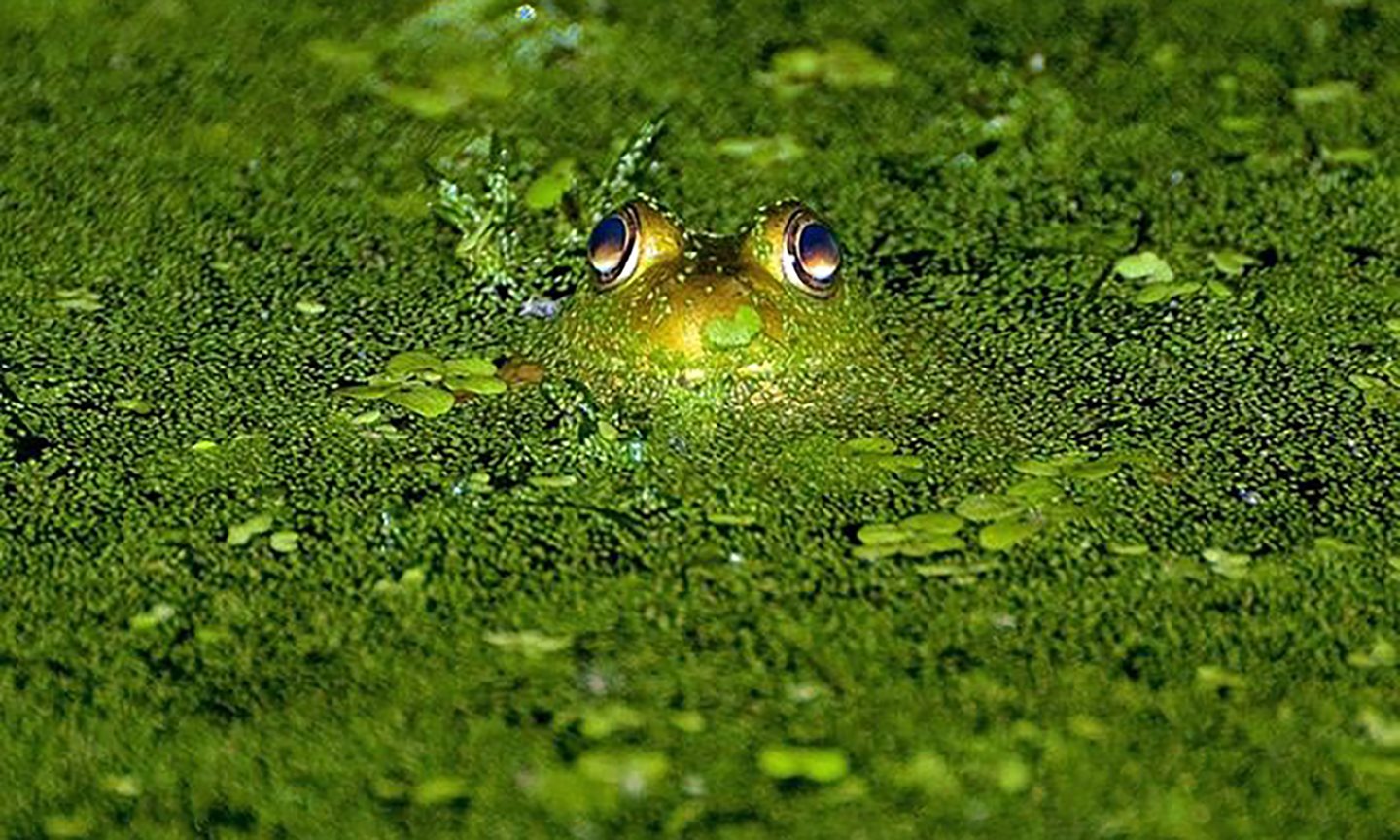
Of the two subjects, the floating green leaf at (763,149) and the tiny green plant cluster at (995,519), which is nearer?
the tiny green plant cluster at (995,519)

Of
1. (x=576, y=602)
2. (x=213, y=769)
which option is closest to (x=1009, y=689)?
(x=576, y=602)

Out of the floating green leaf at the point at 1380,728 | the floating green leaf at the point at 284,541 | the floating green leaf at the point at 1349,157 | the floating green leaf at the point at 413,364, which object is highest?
the floating green leaf at the point at 1380,728

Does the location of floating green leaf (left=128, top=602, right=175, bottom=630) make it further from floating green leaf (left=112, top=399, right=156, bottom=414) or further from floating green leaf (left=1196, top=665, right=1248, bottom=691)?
floating green leaf (left=1196, top=665, right=1248, bottom=691)

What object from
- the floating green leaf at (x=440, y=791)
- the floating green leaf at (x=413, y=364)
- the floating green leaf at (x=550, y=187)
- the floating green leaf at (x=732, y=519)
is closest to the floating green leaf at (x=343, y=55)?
the floating green leaf at (x=550, y=187)

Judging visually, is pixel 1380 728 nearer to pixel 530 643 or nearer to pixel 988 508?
pixel 988 508

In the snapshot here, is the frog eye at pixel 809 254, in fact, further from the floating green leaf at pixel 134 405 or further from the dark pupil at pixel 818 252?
the floating green leaf at pixel 134 405

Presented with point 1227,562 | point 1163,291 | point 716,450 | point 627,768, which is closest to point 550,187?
point 716,450
